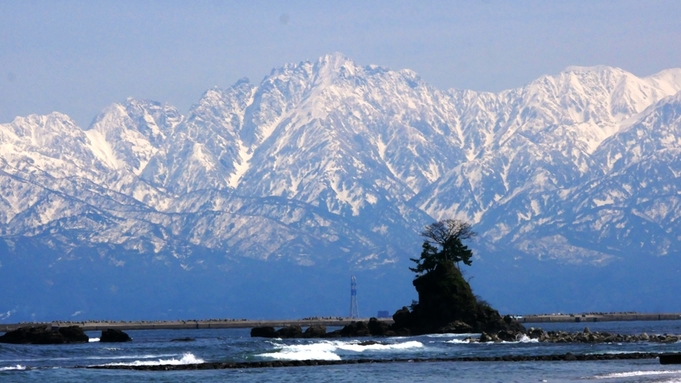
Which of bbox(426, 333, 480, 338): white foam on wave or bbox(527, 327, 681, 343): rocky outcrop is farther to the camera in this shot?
bbox(426, 333, 480, 338): white foam on wave

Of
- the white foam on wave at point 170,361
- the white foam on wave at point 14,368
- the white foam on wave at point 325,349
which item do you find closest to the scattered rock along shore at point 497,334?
the white foam on wave at point 325,349

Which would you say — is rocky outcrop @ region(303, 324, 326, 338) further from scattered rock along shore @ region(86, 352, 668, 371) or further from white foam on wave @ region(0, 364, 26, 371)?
white foam on wave @ region(0, 364, 26, 371)

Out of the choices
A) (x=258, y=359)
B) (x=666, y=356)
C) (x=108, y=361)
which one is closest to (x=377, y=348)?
(x=258, y=359)

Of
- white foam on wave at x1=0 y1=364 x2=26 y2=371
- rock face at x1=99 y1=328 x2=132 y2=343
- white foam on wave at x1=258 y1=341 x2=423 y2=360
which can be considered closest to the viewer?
white foam on wave at x1=0 y1=364 x2=26 y2=371

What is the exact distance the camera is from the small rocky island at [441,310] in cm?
14788

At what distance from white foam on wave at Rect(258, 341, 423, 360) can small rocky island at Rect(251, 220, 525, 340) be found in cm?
2390

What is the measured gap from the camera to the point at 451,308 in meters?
149

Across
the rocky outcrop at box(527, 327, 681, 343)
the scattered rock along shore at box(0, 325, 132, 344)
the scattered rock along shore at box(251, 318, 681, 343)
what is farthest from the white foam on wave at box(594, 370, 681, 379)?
the scattered rock along shore at box(0, 325, 132, 344)

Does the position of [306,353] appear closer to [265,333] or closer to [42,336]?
[42,336]

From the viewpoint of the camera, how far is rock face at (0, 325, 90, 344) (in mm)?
137500

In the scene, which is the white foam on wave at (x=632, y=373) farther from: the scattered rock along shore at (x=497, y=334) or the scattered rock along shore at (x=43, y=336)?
the scattered rock along shore at (x=43, y=336)

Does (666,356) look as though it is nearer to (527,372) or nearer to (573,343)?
(527,372)

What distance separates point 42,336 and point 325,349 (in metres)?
36.4

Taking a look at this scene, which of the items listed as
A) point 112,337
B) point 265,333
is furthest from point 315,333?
point 112,337
